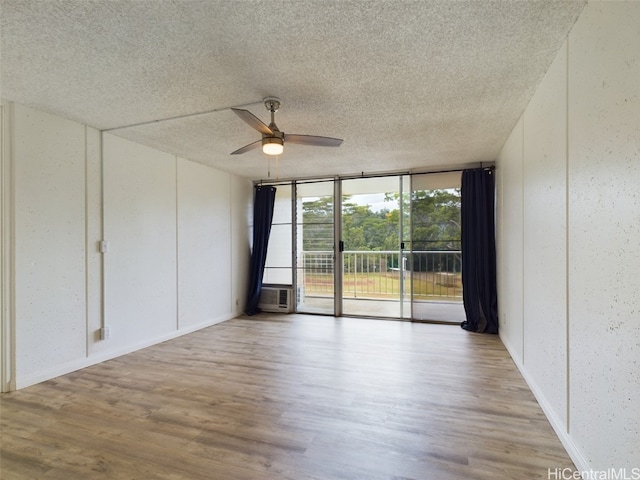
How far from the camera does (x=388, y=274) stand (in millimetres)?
6199

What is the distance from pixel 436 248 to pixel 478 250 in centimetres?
61

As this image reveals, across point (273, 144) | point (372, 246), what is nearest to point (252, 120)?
point (273, 144)

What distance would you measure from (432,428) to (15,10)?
3.38 metres

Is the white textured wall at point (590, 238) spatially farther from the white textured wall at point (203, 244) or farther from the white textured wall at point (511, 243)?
the white textured wall at point (203, 244)

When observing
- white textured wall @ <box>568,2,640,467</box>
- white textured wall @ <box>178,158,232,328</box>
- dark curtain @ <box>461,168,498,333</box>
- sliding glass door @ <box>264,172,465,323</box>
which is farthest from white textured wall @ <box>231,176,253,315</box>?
white textured wall @ <box>568,2,640,467</box>

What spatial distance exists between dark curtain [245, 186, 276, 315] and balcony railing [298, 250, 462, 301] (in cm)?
75

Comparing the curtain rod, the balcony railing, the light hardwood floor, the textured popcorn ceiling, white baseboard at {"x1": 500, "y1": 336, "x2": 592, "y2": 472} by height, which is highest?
the textured popcorn ceiling

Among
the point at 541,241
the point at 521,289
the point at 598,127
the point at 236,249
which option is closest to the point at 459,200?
the point at 521,289

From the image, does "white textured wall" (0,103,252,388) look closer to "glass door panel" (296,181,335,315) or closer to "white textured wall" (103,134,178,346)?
"white textured wall" (103,134,178,346)

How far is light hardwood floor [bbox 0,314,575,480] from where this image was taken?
1.72 meters

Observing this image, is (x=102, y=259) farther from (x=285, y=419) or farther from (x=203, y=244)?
(x=285, y=419)

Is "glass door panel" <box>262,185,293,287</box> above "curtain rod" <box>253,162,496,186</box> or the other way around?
the other way around

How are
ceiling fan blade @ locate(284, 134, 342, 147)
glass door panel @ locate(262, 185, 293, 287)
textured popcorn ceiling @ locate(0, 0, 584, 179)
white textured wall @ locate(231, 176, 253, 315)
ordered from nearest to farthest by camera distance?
textured popcorn ceiling @ locate(0, 0, 584, 179)
ceiling fan blade @ locate(284, 134, 342, 147)
white textured wall @ locate(231, 176, 253, 315)
glass door panel @ locate(262, 185, 293, 287)

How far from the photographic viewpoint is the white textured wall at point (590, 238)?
1.25m
